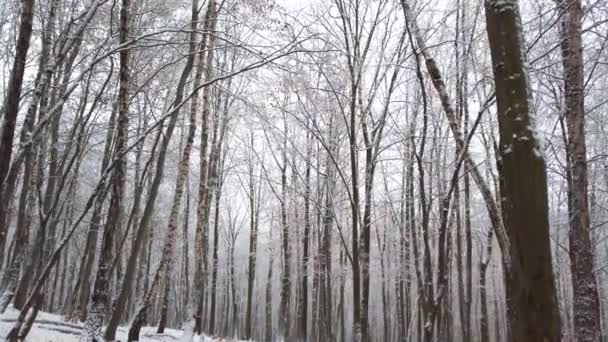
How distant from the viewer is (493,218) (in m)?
4.84

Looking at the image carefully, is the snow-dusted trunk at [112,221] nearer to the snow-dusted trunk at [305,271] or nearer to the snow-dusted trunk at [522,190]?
the snow-dusted trunk at [522,190]

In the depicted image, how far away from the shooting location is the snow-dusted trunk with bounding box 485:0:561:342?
265 cm

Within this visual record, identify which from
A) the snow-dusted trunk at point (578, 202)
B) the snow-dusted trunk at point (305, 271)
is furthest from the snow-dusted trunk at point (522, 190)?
the snow-dusted trunk at point (305, 271)

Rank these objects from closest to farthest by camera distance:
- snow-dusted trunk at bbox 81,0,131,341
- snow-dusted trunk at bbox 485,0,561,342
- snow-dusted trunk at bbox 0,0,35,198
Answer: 1. snow-dusted trunk at bbox 485,0,561,342
2. snow-dusted trunk at bbox 0,0,35,198
3. snow-dusted trunk at bbox 81,0,131,341

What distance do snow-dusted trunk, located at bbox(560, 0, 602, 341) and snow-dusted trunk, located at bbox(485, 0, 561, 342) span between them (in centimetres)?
360

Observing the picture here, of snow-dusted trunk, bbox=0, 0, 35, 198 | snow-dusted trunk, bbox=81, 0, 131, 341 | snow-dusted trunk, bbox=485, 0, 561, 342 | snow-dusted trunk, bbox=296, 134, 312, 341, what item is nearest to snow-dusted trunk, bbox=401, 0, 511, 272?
snow-dusted trunk, bbox=485, 0, 561, 342

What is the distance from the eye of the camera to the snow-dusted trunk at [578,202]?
6.24 m

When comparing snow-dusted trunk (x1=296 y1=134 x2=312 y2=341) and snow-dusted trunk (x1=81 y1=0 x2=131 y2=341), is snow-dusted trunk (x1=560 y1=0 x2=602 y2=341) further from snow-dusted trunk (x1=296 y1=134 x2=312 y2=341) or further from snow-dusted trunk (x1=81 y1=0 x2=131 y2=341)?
snow-dusted trunk (x1=296 y1=134 x2=312 y2=341)

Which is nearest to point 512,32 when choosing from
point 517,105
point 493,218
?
point 517,105

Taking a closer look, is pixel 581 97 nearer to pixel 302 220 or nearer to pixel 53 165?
pixel 53 165

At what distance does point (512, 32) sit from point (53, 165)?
13989 mm

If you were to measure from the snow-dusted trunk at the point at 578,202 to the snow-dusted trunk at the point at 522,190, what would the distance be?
3.60 meters

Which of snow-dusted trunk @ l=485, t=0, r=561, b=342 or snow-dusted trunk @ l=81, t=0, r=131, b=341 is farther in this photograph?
snow-dusted trunk @ l=81, t=0, r=131, b=341

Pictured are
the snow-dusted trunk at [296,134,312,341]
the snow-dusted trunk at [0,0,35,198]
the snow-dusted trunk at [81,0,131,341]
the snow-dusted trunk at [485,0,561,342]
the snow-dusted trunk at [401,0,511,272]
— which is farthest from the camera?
the snow-dusted trunk at [296,134,312,341]
